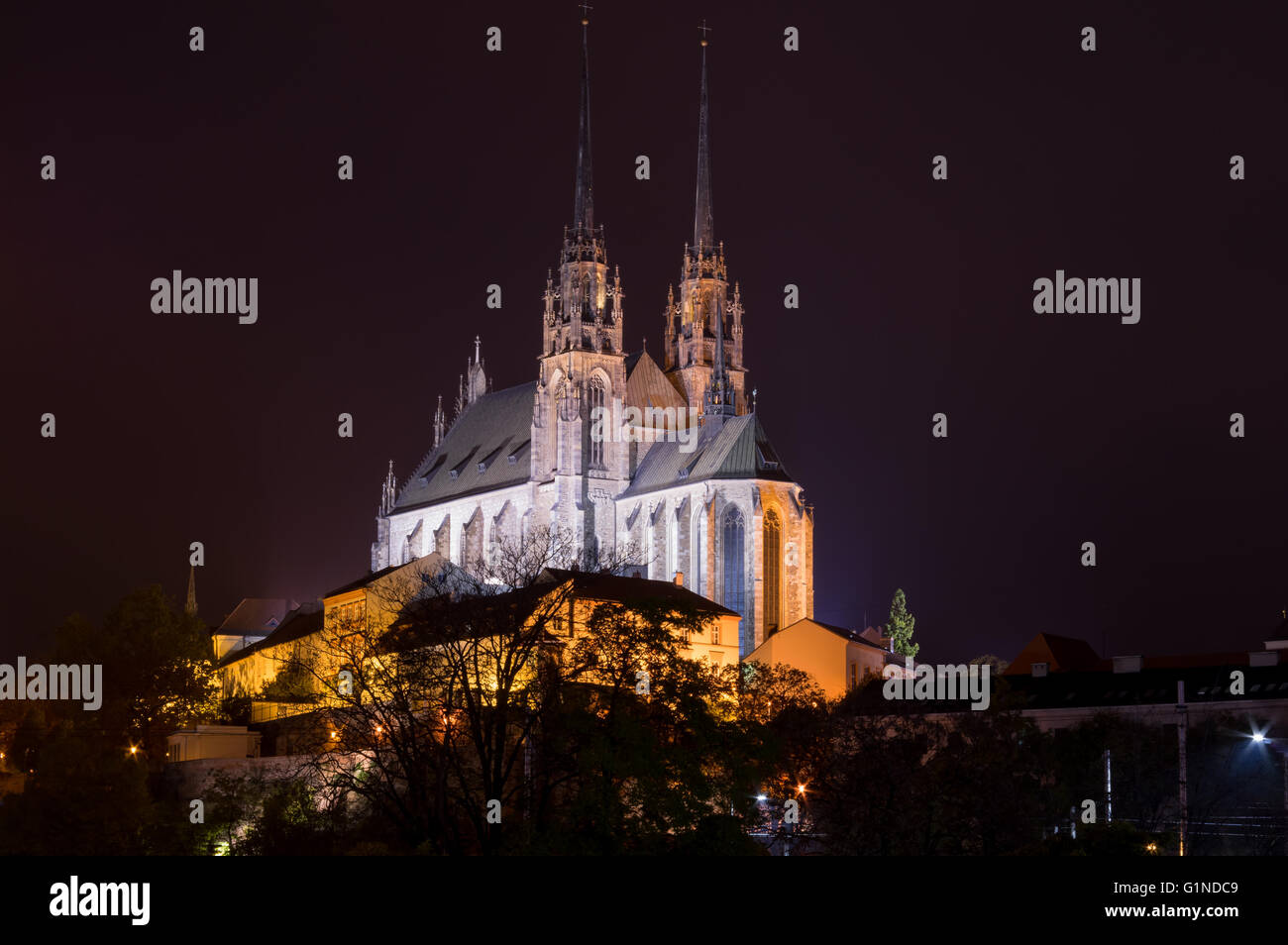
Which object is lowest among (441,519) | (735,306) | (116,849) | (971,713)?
(116,849)

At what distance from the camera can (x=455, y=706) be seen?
63.2m

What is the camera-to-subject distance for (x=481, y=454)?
449ft

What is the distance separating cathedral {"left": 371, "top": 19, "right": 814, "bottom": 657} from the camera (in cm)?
11206

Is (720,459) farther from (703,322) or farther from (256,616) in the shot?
(256,616)

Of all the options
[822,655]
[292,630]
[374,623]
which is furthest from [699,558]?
[292,630]

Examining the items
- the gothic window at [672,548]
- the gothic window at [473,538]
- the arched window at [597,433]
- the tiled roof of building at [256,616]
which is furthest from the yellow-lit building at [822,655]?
the tiled roof of building at [256,616]

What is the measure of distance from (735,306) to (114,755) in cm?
5259

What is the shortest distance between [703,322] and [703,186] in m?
9.11

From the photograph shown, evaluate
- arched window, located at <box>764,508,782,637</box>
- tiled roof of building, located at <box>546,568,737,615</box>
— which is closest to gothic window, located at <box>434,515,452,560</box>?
A: tiled roof of building, located at <box>546,568,737,615</box>

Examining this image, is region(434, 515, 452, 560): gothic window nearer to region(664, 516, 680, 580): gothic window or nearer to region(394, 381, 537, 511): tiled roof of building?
region(394, 381, 537, 511): tiled roof of building

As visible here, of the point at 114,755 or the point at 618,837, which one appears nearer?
the point at 618,837

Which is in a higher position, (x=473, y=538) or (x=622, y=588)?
(x=473, y=538)

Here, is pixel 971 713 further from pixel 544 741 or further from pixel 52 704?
A: pixel 52 704
